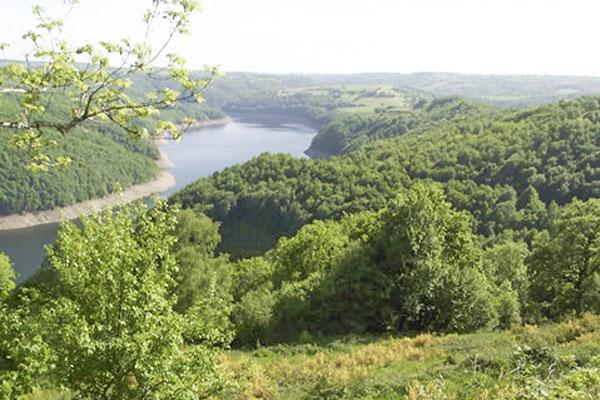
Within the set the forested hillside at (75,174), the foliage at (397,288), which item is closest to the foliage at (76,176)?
the forested hillside at (75,174)

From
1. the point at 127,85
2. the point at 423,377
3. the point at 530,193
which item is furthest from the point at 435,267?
the point at 530,193

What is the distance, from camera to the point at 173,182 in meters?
164

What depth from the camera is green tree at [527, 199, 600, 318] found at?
25.5m

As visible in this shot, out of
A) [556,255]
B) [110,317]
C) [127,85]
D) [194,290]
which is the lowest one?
[194,290]

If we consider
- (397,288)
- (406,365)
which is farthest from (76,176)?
(406,365)

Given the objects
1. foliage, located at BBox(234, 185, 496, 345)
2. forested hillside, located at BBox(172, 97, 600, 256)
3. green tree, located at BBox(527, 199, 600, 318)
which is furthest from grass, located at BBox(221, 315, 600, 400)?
forested hillside, located at BBox(172, 97, 600, 256)

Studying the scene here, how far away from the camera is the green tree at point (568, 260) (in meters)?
25.5

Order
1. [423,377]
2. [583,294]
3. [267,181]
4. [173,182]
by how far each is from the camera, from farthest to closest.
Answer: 1. [173,182]
2. [267,181]
3. [583,294]
4. [423,377]

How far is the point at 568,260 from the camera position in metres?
27.5

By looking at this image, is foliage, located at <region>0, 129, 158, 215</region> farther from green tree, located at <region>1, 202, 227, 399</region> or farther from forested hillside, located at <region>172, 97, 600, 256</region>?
green tree, located at <region>1, 202, 227, 399</region>

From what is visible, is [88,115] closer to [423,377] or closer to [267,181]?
[423,377]

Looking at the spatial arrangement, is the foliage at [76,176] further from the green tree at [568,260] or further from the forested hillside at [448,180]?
the green tree at [568,260]

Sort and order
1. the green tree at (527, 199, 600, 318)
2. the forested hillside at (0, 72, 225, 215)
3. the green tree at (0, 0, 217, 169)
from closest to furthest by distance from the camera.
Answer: the green tree at (0, 0, 217, 169) → the green tree at (527, 199, 600, 318) → the forested hillside at (0, 72, 225, 215)

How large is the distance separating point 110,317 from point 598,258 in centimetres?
2725
